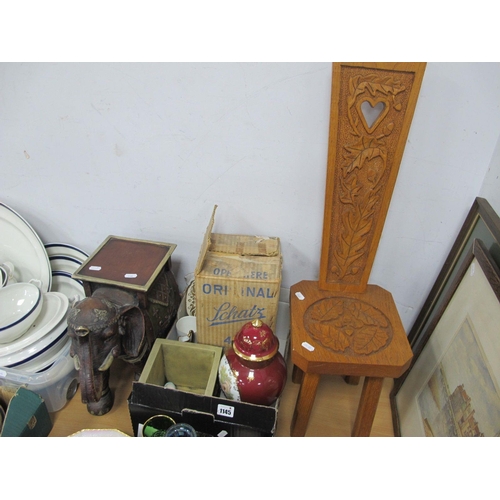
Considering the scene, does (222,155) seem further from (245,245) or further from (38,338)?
(38,338)

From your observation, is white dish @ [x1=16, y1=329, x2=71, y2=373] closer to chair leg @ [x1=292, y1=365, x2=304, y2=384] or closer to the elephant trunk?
the elephant trunk

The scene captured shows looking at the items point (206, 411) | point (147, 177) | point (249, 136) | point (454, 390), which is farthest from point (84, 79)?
point (454, 390)

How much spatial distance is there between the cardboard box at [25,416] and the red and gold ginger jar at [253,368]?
1.85 ft

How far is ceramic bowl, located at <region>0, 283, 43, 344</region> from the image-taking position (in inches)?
44.5

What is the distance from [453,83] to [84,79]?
42.2 inches

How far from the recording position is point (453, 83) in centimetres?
99

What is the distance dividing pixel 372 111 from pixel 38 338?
48.3 inches

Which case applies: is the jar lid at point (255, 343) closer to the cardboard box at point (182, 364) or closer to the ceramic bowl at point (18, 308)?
the cardboard box at point (182, 364)

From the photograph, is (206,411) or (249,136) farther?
(249,136)

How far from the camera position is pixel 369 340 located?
3.43 ft

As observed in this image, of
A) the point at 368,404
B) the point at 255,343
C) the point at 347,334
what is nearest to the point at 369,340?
the point at 347,334

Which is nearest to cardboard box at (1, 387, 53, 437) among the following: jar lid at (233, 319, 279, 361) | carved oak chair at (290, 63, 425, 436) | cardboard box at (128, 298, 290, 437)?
cardboard box at (128, 298, 290, 437)

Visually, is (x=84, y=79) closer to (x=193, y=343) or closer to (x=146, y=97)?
(x=146, y=97)

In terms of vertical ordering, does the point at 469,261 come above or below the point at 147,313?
above
